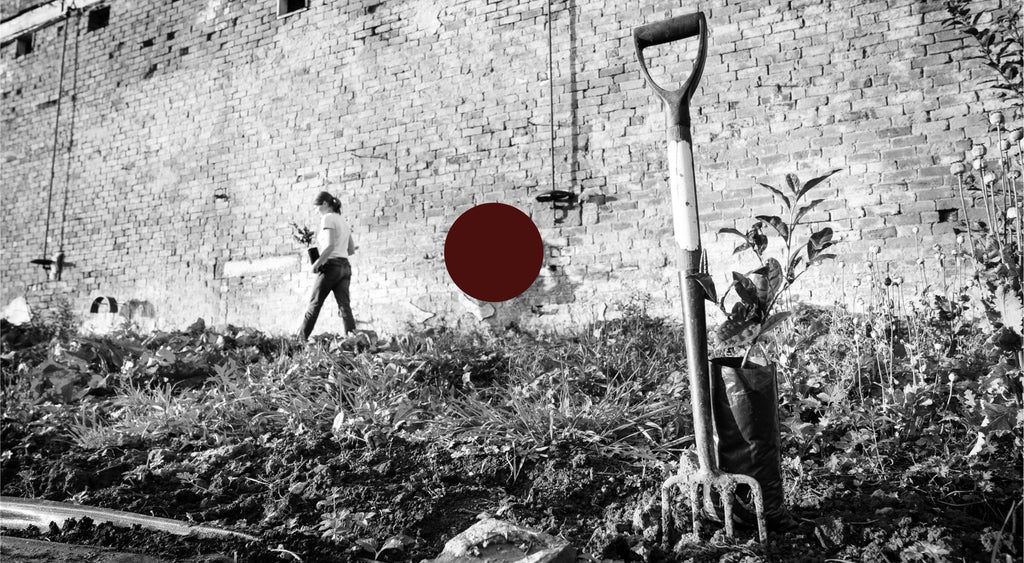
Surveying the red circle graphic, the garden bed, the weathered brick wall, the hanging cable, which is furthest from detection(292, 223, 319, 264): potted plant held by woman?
the hanging cable

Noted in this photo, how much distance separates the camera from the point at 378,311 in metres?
5.80

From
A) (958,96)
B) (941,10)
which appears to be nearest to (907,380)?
(958,96)

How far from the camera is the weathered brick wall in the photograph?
4520 millimetres

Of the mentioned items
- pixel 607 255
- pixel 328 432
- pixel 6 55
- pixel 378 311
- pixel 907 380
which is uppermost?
pixel 6 55

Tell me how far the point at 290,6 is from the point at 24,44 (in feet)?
15.0

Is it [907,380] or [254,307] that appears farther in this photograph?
[254,307]

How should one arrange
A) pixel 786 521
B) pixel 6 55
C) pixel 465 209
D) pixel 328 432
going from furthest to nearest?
pixel 6 55, pixel 465 209, pixel 328 432, pixel 786 521

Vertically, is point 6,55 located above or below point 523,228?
above

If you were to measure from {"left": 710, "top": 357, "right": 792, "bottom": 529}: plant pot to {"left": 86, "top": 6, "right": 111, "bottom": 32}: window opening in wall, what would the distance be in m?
9.09

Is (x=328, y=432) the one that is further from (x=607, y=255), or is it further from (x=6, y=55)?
(x=6, y=55)

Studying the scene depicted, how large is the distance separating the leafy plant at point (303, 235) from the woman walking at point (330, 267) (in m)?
0.93

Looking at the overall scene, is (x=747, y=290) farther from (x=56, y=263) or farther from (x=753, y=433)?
(x=56, y=263)

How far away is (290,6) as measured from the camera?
655cm

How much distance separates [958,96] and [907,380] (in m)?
2.91
